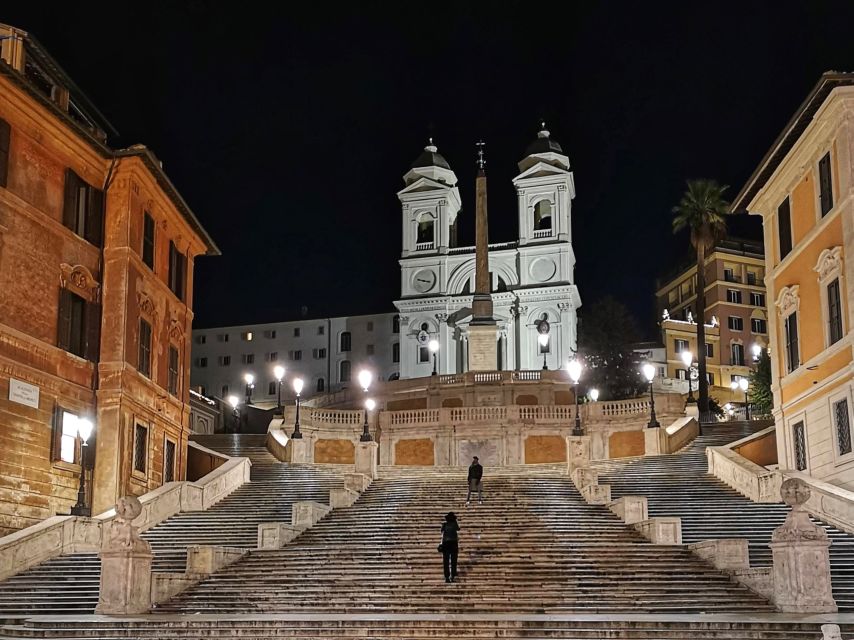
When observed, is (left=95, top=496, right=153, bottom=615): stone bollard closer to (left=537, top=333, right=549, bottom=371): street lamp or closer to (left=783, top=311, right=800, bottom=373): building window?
(left=783, top=311, right=800, bottom=373): building window

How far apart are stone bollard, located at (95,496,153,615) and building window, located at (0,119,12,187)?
10879mm

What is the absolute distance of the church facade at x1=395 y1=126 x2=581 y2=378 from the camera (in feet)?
305

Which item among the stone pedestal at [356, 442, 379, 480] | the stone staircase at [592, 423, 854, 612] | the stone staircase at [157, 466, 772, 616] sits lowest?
the stone staircase at [157, 466, 772, 616]

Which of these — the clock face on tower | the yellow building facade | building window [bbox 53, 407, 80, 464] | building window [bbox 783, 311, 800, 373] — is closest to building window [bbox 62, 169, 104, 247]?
building window [bbox 53, 407, 80, 464]

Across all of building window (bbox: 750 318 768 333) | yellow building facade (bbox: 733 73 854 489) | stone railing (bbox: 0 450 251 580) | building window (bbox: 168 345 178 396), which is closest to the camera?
stone railing (bbox: 0 450 251 580)

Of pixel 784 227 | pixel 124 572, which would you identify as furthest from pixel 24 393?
pixel 784 227

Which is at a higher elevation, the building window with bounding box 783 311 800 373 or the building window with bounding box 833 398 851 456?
the building window with bounding box 783 311 800 373

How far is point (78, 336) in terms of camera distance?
3144 centimetres

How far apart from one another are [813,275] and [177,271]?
2139 cm

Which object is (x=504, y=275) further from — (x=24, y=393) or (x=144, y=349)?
(x=24, y=393)

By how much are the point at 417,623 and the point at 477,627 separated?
109 centimetres

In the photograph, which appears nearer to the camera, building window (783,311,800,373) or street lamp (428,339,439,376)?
building window (783,311,800,373)

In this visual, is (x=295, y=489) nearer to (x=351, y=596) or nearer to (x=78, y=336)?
(x=78, y=336)

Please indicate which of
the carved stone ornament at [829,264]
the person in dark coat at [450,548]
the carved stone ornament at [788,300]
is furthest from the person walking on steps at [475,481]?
the carved stone ornament at [788,300]
